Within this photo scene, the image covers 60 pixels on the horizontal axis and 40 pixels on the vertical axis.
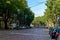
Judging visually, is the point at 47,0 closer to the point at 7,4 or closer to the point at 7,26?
the point at 7,4

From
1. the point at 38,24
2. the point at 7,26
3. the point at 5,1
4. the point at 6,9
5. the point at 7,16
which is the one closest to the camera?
the point at 5,1

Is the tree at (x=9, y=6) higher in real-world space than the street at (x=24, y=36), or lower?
higher

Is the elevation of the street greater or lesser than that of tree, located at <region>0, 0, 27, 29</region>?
lesser

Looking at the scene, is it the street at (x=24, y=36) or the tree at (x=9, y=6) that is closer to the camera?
the street at (x=24, y=36)

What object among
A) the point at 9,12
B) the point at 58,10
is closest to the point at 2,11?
the point at 9,12

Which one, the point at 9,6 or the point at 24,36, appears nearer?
the point at 24,36

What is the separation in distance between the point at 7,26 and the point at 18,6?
46.7ft

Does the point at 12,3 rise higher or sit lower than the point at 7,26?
higher

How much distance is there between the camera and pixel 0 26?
279ft

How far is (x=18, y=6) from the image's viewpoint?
68.6 metres

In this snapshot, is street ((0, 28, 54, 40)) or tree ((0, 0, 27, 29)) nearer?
street ((0, 28, 54, 40))

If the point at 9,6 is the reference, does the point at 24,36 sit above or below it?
below

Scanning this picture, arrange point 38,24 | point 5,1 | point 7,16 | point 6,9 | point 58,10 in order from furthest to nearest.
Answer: point 38,24
point 7,16
point 6,9
point 5,1
point 58,10

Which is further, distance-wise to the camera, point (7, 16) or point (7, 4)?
point (7, 16)
